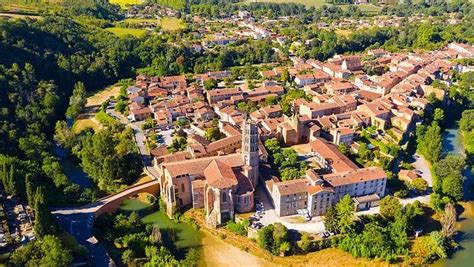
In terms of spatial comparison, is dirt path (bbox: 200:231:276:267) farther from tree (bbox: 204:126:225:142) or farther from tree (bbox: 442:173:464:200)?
tree (bbox: 442:173:464:200)

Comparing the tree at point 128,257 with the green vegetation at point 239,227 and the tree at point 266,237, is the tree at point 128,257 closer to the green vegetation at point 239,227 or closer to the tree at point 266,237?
the green vegetation at point 239,227

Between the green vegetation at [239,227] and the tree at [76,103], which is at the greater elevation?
the tree at [76,103]

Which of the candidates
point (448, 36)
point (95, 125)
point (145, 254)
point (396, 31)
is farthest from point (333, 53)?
point (145, 254)

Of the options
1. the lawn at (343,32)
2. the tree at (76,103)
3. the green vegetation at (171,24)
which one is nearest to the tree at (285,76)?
the tree at (76,103)

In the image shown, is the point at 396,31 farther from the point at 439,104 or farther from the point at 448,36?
the point at 439,104

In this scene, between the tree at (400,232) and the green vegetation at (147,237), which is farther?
the tree at (400,232)

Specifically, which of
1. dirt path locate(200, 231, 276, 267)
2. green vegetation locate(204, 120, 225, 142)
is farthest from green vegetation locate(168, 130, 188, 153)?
dirt path locate(200, 231, 276, 267)

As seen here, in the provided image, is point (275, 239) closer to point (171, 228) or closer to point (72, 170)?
point (171, 228)
